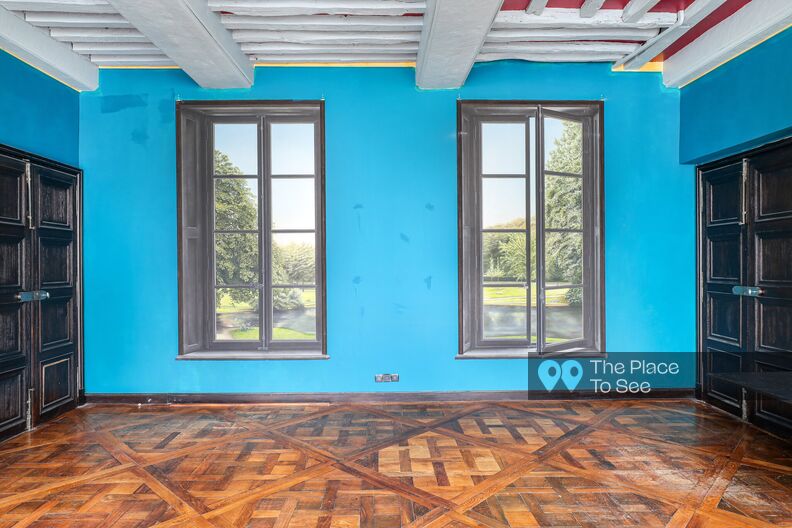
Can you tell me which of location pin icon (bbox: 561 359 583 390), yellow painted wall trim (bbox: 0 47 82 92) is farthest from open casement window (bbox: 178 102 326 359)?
location pin icon (bbox: 561 359 583 390)

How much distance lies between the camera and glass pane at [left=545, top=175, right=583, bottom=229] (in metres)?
4.73

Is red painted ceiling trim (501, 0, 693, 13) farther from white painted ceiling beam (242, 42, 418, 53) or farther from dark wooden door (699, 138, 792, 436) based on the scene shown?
dark wooden door (699, 138, 792, 436)

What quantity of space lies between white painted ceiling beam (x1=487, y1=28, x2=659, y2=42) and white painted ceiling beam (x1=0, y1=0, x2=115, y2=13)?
2890mm

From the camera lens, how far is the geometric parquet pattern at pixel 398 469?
8.50ft

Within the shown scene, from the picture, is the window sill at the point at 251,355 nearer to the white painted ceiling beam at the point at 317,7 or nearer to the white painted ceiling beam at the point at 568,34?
the white painted ceiling beam at the point at 317,7

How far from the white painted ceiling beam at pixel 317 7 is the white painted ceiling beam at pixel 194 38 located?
19cm

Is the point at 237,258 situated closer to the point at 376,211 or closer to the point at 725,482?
the point at 376,211

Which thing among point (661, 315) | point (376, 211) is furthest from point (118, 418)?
point (661, 315)

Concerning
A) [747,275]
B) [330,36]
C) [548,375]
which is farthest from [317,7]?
[747,275]

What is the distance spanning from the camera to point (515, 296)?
475 cm

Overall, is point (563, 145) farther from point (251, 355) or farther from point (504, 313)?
point (251, 355)

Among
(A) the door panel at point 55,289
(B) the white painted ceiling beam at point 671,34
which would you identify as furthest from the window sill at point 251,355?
(B) the white painted ceiling beam at point 671,34

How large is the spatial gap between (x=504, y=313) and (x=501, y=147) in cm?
159

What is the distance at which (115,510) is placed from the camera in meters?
2.66
